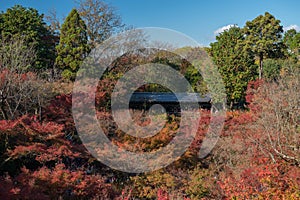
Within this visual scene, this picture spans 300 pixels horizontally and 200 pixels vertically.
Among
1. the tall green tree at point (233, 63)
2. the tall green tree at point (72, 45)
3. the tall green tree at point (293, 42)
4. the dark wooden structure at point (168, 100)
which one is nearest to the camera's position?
the tall green tree at point (72, 45)

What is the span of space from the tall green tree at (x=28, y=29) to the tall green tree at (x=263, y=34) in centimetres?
1170

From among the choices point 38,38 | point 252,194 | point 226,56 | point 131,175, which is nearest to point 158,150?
point 131,175

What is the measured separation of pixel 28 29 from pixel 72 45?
2593mm

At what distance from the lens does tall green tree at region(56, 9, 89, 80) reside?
40.8 ft

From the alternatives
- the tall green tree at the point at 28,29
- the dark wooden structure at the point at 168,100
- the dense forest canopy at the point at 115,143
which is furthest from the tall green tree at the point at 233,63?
the tall green tree at the point at 28,29

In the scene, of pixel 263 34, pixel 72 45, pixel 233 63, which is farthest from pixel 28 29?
pixel 263 34

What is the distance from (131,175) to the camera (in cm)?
A: 780

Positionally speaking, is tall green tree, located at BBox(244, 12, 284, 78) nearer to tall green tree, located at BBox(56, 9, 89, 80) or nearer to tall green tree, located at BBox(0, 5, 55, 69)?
tall green tree, located at BBox(56, 9, 89, 80)

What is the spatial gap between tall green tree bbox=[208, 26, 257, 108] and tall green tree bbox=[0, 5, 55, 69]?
29.2ft

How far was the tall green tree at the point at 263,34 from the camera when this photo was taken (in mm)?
16531

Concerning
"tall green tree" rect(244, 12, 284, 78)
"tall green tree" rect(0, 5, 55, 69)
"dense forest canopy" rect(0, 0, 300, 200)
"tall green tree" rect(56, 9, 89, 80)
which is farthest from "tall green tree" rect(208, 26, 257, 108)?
"tall green tree" rect(0, 5, 55, 69)

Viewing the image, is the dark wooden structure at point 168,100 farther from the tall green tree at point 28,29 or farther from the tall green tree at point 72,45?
the tall green tree at point 28,29

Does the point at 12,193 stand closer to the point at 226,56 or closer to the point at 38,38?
the point at 38,38

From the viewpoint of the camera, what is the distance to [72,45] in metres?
12.7
